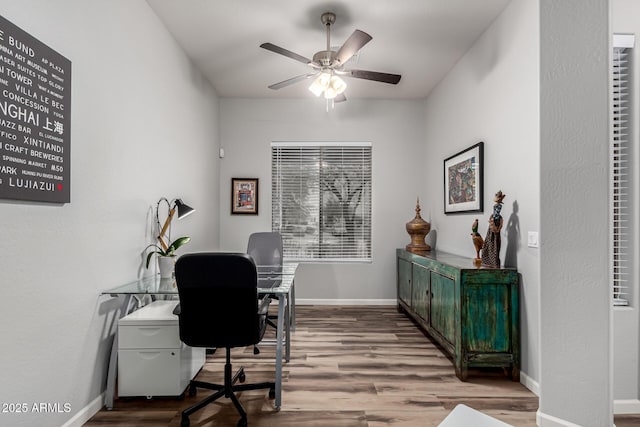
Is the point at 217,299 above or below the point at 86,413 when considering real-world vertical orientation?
above

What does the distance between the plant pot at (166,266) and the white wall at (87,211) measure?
0.69 ft

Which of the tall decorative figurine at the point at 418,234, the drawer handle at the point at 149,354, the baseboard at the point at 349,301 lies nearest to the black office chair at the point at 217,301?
the drawer handle at the point at 149,354

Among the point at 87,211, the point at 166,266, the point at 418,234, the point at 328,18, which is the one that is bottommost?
the point at 166,266

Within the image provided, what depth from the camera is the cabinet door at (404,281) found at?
4.33m

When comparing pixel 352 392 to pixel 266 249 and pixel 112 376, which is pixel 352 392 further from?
pixel 266 249

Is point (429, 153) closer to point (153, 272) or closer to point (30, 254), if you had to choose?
point (153, 272)

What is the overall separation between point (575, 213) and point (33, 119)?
113 inches

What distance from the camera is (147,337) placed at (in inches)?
93.4

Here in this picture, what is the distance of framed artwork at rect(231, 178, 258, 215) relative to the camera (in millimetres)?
5098

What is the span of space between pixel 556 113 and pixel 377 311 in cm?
336

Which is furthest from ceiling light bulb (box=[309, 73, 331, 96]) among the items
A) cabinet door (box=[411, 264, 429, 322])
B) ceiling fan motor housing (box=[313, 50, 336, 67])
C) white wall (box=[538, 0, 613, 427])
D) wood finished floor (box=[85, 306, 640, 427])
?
wood finished floor (box=[85, 306, 640, 427])

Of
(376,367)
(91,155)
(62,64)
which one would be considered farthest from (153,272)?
(376,367)

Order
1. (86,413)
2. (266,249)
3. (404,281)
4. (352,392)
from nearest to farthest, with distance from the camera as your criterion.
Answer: (86,413)
(352,392)
(266,249)
(404,281)

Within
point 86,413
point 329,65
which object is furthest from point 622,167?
point 86,413
